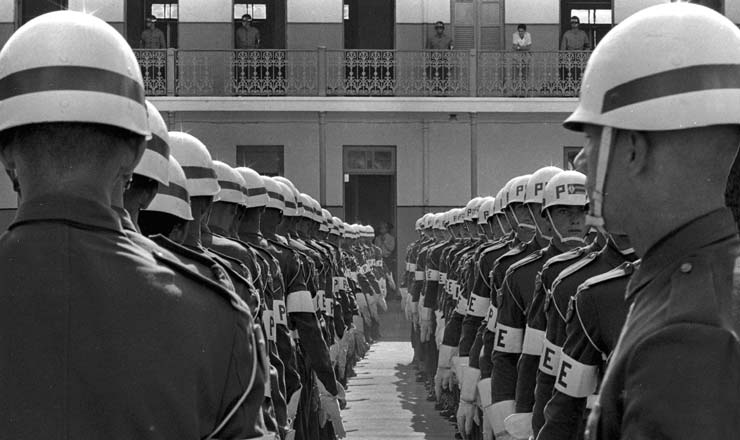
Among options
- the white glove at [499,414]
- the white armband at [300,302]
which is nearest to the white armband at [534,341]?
the white glove at [499,414]

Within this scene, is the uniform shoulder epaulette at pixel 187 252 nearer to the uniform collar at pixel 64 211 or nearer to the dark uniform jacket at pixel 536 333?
the uniform collar at pixel 64 211

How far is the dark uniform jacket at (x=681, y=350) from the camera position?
2.03 m

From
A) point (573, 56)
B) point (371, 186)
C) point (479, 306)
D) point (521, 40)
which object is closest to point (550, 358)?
point (479, 306)

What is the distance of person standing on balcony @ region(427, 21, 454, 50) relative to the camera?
29.0 meters

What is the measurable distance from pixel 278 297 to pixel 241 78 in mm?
20608

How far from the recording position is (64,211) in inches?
98.3

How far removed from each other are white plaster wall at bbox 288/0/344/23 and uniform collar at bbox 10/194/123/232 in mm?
27751

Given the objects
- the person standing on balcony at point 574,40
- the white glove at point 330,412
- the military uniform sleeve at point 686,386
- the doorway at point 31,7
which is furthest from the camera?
the doorway at point 31,7

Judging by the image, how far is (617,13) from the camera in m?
29.5

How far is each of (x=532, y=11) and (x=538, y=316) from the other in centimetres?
2438

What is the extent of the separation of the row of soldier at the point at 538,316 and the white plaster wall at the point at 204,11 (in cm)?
1758

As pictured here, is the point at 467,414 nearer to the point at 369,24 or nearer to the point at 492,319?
the point at 492,319

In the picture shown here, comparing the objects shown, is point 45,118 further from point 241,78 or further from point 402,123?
point 402,123

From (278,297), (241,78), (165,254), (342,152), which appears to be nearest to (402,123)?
(342,152)
